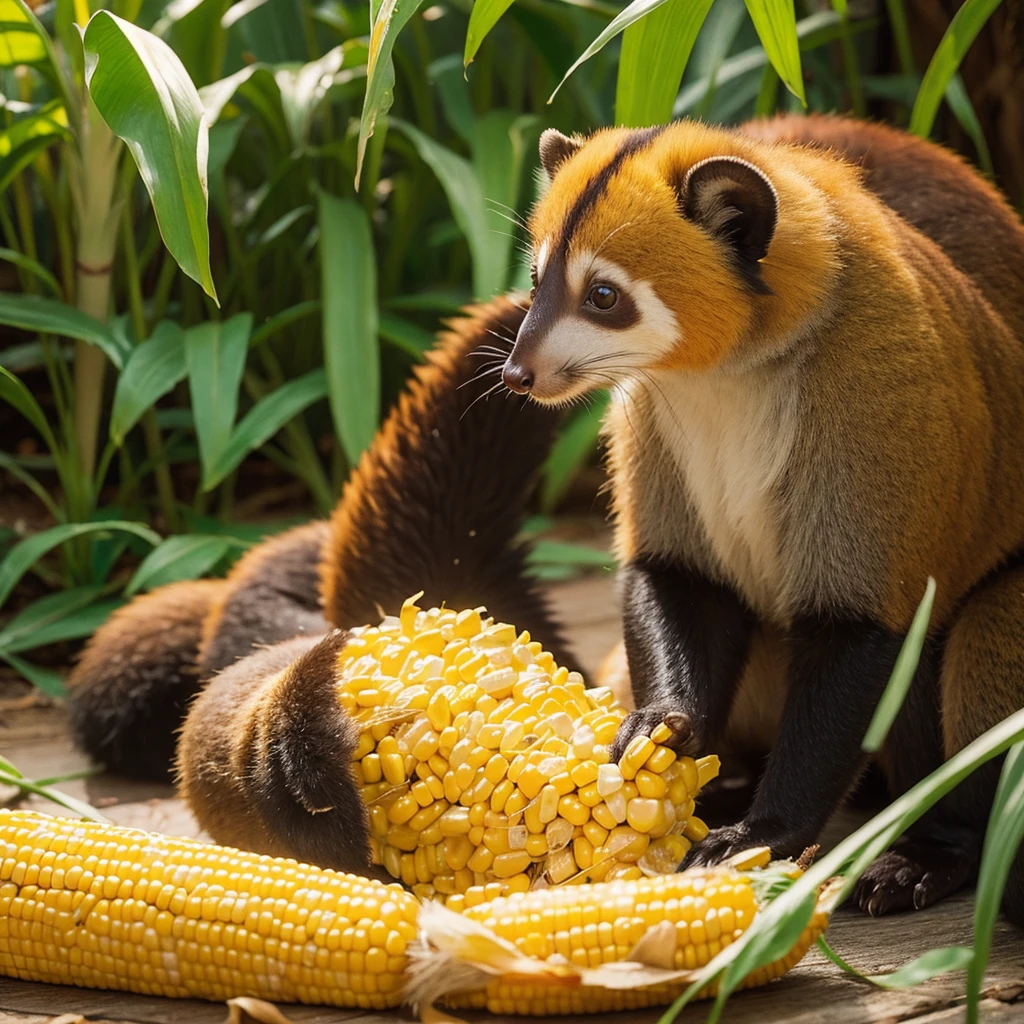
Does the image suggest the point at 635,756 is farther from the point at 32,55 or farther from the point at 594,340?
the point at 32,55

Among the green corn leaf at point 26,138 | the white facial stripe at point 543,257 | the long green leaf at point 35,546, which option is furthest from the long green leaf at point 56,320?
the white facial stripe at point 543,257

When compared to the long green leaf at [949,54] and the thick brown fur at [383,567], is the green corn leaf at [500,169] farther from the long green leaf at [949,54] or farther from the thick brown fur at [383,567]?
the long green leaf at [949,54]

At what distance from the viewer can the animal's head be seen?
7.16 feet

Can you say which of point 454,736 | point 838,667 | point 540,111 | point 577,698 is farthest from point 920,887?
point 540,111

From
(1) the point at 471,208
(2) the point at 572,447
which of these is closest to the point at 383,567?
(1) the point at 471,208

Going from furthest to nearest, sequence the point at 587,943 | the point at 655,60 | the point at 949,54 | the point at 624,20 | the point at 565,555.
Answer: the point at 565,555
the point at 949,54
the point at 655,60
the point at 624,20
the point at 587,943

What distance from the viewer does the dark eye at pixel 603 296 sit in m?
2.21

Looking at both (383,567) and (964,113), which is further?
(964,113)

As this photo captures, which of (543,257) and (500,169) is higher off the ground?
(543,257)

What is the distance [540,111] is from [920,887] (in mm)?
3105

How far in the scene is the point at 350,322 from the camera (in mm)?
Answer: 3697

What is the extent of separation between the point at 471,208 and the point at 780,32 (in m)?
1.64

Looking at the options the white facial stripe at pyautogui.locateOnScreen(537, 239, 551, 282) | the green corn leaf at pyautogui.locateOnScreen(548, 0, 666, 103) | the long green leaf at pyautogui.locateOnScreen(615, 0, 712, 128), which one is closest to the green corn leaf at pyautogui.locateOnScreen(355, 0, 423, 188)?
the green corn leaf at pyautogui.locateOnScreen(548, 0, 666, 103)

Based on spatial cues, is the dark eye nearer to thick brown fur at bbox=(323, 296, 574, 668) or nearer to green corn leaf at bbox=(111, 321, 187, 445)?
thick brown fur at bbox=(323, 296, 574, 668)
